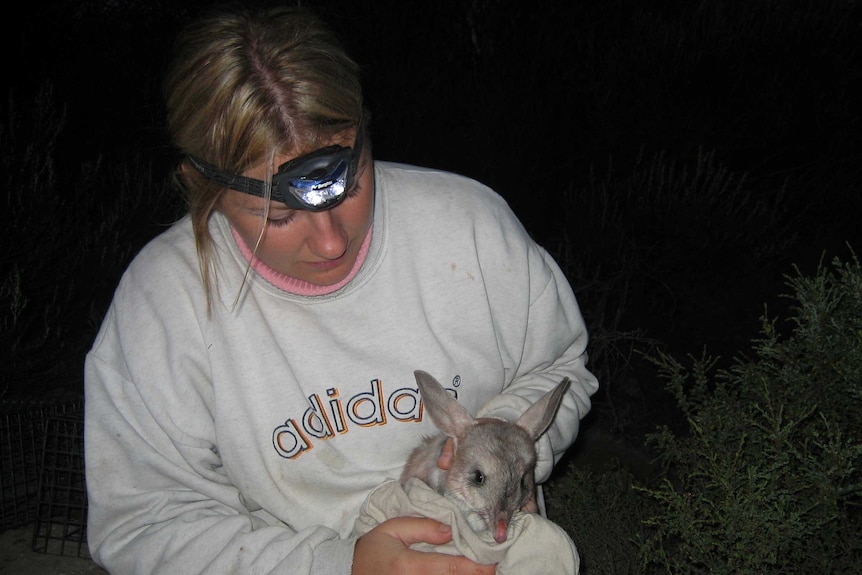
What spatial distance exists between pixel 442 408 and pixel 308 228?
32.3 inches

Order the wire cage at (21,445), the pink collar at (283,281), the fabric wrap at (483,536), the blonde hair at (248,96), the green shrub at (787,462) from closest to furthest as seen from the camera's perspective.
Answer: the blonde hair at (248,96) < the fabric wrap at (483,536) < the pink collar at (283,281) < the green shrub at (787,462) < the wire cage at (21,445)

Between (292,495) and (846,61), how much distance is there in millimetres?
7919

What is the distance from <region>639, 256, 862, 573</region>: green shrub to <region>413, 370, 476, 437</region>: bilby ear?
1.12 metres

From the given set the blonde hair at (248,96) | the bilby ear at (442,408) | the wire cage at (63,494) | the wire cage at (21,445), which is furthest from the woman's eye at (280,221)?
the wire cage at (21,445)

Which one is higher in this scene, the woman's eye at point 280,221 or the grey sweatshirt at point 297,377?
the woman's eye at point 280,221

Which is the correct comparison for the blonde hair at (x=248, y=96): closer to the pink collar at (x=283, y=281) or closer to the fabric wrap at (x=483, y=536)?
the pink collar at (x=283, y=281)

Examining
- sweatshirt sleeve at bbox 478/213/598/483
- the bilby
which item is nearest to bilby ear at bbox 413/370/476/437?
the bilby

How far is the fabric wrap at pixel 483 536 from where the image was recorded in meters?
2.24

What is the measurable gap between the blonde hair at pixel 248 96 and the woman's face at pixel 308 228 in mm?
65

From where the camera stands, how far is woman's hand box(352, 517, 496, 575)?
2.10 meters

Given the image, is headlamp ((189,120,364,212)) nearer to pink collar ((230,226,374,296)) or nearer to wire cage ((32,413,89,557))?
pink collar ((230,226,374,296))

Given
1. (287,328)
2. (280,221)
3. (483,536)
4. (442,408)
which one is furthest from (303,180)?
(483,536)

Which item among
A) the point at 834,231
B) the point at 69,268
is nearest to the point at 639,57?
the point at 834,231

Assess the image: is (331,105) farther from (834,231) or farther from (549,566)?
(834,231)
